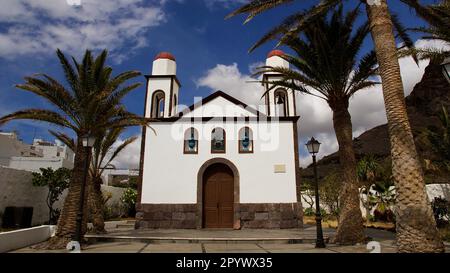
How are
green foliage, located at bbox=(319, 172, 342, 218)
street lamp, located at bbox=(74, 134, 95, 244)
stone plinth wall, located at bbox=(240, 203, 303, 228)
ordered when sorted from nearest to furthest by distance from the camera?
street lamp, located at bbox=(74, 134, 95, 244) < stone plinth wall, located at bbox=(240, 203, 303, 228) < green foliage, located at bbox=(319, 172, 342, 218)

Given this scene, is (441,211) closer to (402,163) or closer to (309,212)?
(402,163)

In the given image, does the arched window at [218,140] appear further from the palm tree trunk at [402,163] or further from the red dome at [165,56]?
the palm tree trunk at [402,163]

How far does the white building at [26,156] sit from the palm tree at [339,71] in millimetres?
24440

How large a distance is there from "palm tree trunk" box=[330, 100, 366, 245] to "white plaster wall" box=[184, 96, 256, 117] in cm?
651

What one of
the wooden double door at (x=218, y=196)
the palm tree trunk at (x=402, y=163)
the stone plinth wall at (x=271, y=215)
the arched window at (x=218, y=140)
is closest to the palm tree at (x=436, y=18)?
the palm tree trunk at (x=402, y=163)

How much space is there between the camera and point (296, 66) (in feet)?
35.5

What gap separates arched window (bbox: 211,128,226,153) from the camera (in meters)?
15.3

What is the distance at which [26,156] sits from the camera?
31141 millimetres

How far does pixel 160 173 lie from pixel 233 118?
16.0 ft

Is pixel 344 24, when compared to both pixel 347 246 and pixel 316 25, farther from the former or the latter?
pixel 347 246

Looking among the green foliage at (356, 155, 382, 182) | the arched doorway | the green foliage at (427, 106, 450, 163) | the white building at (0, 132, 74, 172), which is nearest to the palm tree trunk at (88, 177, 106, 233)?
the arched doorway

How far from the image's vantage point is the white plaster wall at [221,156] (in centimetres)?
1465

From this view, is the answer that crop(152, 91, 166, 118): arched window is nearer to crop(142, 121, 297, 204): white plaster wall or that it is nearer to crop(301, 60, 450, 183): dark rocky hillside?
crop(142, 121, 297, 204): white plaster wall
